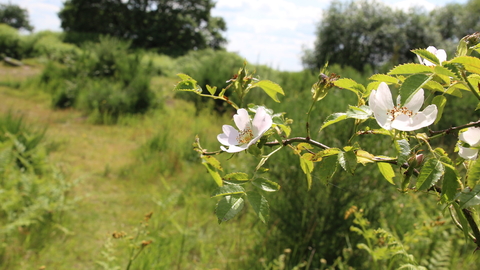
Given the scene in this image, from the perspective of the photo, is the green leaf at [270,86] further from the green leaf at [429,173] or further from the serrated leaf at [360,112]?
the green leaf at [429,173]

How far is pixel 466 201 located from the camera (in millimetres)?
429

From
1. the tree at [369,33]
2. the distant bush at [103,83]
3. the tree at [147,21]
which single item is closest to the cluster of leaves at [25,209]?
the distant bush at [103,83]

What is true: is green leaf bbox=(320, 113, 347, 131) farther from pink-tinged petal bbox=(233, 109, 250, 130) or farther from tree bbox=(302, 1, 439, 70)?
tree bbox=(302, 1, 439, 70)

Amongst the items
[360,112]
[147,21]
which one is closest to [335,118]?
[360,112]

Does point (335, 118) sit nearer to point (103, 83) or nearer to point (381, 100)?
point (381, 100)

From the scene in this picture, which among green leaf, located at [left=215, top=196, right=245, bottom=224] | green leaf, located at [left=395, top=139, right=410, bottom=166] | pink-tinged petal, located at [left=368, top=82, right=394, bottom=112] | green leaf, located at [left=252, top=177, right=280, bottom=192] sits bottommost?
green leaf, located at [left=215, top=196, right=245, bottom=224]

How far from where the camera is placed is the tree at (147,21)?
1803 centimetres

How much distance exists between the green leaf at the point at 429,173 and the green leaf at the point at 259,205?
201mm

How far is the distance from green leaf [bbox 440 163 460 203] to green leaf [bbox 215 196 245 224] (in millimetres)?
266

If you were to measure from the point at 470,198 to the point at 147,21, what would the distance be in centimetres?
2000

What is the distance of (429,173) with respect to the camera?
1.41 ft

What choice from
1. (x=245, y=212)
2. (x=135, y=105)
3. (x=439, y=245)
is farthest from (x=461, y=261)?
(x=135, y=105)

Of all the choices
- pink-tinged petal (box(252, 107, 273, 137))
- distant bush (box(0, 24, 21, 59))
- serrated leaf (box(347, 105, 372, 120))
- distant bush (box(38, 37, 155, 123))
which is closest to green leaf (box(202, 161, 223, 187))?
pink-tinged petal (box(252, 107, 273, 137))

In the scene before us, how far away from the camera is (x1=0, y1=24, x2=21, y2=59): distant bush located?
1090cm
